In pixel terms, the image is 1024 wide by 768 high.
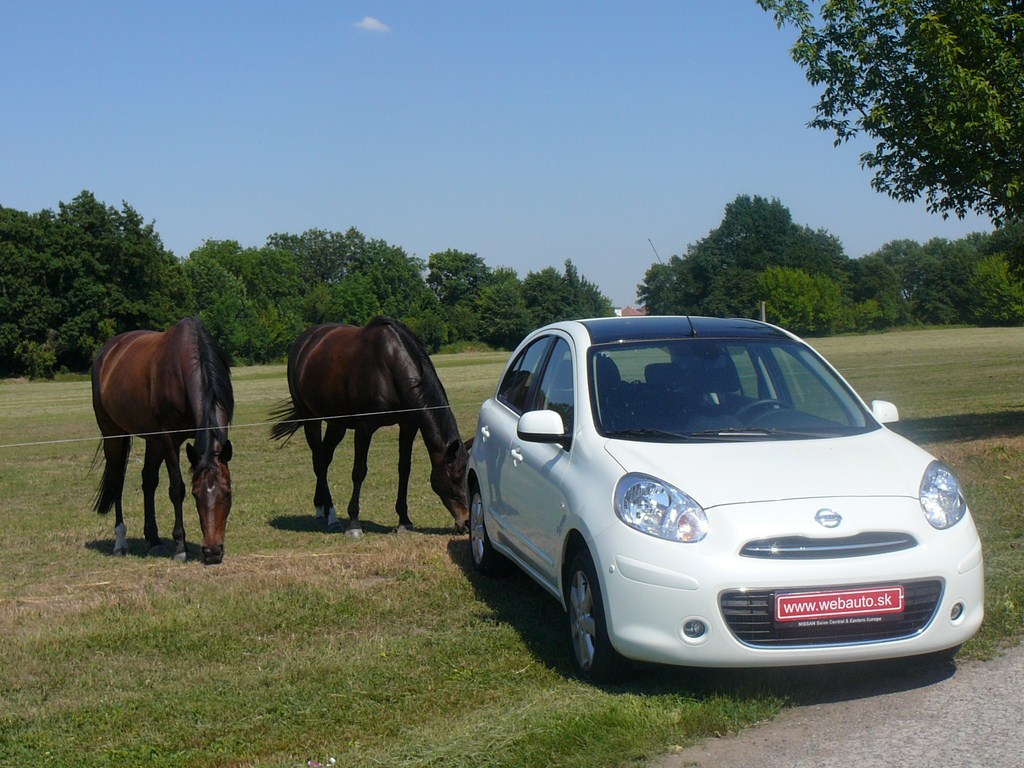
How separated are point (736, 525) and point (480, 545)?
10.7 ft

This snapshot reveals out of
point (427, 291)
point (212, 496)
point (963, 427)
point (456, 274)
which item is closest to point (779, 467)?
point (212, 496)

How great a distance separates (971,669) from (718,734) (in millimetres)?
1473

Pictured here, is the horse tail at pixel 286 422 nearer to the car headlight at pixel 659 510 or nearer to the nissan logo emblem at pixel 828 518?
the car headlight at pixel 659 510

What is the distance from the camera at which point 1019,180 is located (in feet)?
45.0

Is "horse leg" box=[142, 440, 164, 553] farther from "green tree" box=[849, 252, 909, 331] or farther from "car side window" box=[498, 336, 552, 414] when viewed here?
"green tree" box=[849, 252, 909, 331]

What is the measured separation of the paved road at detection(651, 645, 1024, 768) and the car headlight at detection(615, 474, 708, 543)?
0.86m

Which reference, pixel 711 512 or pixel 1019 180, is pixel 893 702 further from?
pixel 1019 180

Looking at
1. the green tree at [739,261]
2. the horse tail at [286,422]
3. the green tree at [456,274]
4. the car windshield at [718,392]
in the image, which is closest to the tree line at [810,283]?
the green tree at [739,261]

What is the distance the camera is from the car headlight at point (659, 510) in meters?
5.16

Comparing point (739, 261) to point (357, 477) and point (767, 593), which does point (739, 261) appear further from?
point (767, 593)

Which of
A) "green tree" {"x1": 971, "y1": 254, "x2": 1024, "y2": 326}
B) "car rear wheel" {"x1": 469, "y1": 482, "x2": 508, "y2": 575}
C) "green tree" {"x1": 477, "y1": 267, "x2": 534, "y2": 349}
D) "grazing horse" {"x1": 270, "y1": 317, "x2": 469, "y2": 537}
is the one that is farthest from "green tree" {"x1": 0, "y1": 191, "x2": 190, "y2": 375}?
"car rear wheel" {"x1": 469, "y1": 482, "x2": 508, "y2": 575}

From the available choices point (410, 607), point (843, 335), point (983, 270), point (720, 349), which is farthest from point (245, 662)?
point (983, 270)

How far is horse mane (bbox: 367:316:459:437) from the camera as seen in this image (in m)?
11.6

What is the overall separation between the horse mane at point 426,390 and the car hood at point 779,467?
5777 mm
